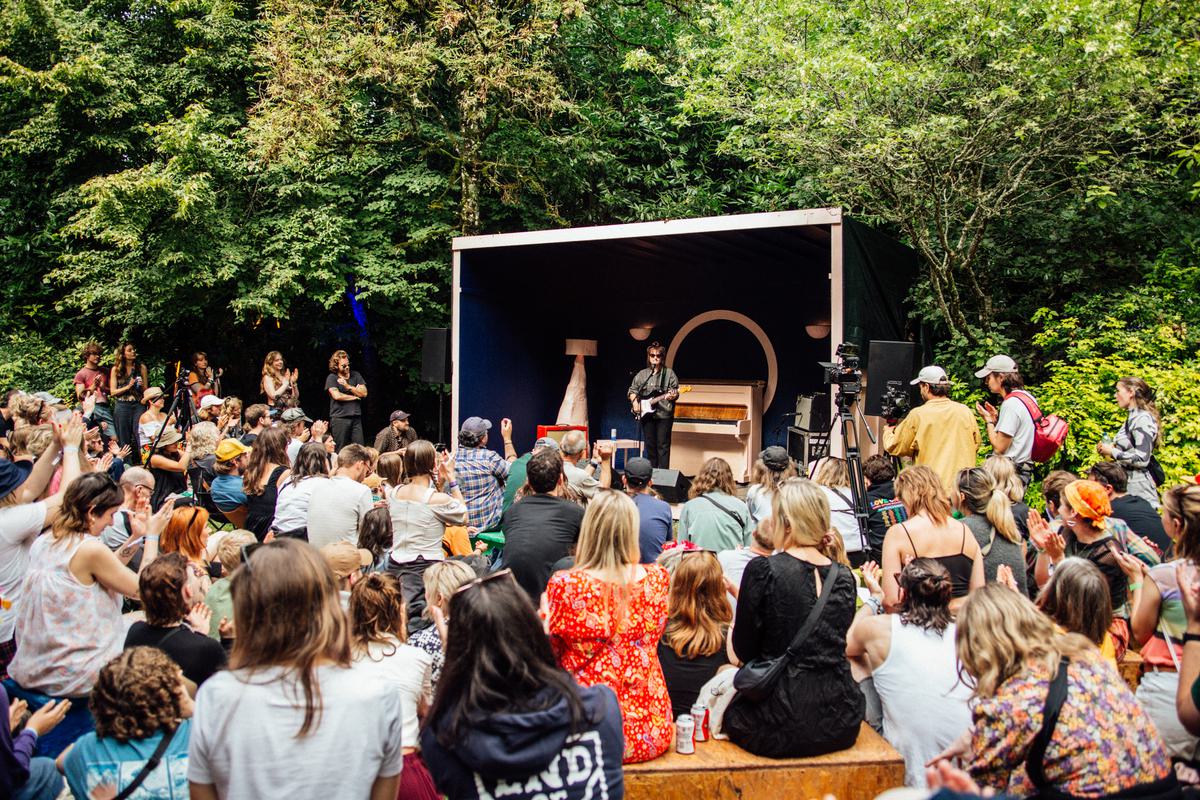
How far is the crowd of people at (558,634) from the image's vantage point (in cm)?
182

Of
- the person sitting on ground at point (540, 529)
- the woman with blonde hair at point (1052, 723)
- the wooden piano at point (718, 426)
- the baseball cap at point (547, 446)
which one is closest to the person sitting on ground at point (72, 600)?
the person sitting on ground at point (540, 529)

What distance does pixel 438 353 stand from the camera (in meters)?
9.64

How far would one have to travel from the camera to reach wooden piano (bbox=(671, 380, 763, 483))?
1038 cm

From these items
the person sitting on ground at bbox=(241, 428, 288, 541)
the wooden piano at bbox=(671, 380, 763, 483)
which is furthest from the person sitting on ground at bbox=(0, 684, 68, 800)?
the wooden piano at bbox=(671, 380, 763, 483)

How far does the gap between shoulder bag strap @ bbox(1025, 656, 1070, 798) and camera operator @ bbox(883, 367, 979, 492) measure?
3.96 meters

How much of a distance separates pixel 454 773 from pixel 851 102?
24.3 ft

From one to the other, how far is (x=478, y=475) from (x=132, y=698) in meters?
3.24

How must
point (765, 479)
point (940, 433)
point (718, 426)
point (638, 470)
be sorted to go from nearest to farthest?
point (638, 470), point (765, 479), point (940, 433), point (718, 426)

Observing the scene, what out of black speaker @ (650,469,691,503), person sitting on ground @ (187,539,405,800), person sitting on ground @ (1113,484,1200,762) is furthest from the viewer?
black speaker @ (650,469,691,503)

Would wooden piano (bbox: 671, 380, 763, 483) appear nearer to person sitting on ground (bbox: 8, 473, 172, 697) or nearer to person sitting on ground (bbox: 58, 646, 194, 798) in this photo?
person sitting on ground (bbox: 8, 473, 172, 697)

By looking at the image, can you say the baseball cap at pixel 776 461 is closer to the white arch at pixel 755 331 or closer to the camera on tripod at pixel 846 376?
the camera on tripod at pixel 846 376

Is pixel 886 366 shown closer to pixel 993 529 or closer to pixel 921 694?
pixel 993 529

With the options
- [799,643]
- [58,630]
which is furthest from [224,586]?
[799,643]

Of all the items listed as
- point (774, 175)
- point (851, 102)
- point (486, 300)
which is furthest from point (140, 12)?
point (851, 102)
